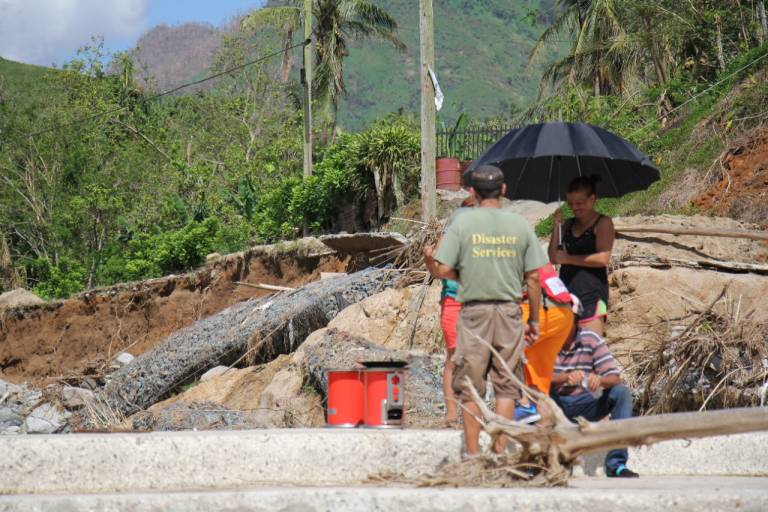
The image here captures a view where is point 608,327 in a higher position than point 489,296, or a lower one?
lower

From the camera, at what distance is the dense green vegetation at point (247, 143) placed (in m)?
18.8

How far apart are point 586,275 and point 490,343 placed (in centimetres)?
100

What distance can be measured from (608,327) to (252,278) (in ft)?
31.4

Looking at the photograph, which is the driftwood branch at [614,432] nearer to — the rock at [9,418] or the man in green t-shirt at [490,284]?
the man in green t-shirt at [490,284]

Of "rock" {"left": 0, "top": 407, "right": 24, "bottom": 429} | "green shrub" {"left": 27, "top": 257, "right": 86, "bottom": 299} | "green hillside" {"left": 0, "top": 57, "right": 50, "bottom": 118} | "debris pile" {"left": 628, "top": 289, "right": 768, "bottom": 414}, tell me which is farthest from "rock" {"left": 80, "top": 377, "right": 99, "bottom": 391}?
"green hillside" {"left": 0, "top": 57, "right": 50, "bottom": 118}

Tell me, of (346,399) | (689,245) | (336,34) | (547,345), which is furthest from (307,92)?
(547,345)

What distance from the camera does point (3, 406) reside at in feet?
52.8

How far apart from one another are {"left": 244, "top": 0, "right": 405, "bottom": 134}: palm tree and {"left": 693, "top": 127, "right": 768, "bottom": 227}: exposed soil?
1946 cm

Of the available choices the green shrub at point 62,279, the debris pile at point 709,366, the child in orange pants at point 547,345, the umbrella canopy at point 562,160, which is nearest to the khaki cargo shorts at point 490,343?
the child in orange pants at point 547,345

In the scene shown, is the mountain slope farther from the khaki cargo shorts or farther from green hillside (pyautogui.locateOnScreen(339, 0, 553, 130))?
the khaki cargo shorts

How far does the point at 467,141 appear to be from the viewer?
70.4 feet

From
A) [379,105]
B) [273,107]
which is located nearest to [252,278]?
[273,107]

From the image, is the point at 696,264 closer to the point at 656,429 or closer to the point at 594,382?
the point at 594,382

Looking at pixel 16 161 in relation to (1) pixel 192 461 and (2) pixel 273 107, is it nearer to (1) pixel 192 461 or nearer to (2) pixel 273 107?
(2) pixel 273 107
